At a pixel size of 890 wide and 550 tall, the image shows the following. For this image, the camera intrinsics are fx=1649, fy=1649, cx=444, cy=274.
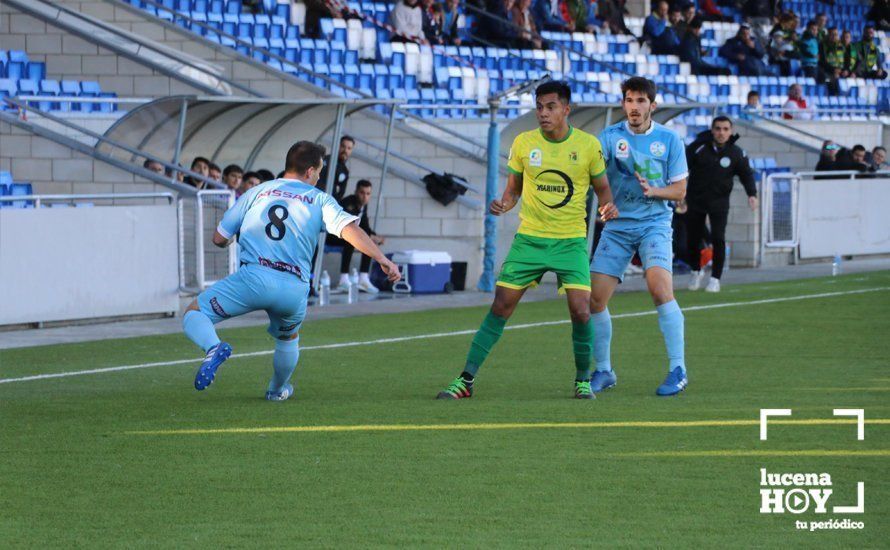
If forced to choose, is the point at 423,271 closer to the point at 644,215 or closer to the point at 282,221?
the point at 644,215

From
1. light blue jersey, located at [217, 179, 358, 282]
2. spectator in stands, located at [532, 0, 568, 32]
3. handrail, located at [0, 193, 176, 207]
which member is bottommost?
light blue jersey, located at [217, 179, 358, 282]

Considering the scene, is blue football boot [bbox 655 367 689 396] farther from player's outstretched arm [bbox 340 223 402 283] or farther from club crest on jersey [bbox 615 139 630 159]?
player's outstretched arm [bbox 340 223 402 283]

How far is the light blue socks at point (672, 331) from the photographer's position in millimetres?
10148

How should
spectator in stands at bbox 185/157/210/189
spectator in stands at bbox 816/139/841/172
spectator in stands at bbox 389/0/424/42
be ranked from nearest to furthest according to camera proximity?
spectator in stands at bbox 185/157/210/189
spectator in stands at bbox 816/139/841/172
spectator in stands at bbox 389/0/424/42

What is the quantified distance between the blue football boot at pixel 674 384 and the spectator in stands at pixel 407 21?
18497 mm

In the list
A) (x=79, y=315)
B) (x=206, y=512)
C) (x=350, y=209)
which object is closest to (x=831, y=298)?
(x=350, y=209)

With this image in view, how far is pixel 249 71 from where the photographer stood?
2383 cm

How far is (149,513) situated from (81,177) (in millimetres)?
11610

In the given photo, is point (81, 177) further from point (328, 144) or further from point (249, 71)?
point (249, 71)

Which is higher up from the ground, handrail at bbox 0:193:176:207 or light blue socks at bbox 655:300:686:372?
handrail at bbox 0:193:176:207

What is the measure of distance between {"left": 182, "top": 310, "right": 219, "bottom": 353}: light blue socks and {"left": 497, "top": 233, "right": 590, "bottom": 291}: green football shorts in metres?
1.75

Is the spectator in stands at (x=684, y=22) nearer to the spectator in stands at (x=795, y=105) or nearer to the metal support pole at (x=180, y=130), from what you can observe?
the spectator in stands at (x=795, y=105)

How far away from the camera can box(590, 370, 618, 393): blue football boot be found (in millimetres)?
10273

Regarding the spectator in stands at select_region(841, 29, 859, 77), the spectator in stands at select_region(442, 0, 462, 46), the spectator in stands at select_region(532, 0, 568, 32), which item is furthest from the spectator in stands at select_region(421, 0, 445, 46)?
the spectator in stands at select_region(841, 29, 859, 77)
